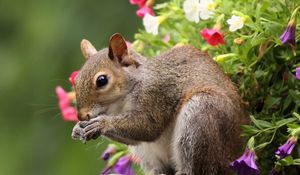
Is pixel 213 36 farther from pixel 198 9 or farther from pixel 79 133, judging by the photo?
pixel 79 133

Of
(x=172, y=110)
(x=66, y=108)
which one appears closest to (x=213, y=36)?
(x=172, y=110)

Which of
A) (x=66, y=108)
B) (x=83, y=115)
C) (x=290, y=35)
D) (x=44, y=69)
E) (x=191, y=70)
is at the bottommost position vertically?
(x=44, y=69)

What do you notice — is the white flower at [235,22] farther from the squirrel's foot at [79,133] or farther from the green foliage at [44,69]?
the green foliage at [44,69]

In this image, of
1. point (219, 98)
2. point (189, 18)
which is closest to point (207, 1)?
point (189, 18)

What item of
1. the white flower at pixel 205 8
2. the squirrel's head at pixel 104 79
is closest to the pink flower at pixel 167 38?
the squirrel's head at pixel 104 79

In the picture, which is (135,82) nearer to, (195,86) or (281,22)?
(195,86)
